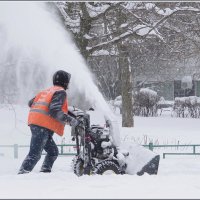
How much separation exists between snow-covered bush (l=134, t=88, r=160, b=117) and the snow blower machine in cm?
2161

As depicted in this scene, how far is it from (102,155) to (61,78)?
4.01 ft

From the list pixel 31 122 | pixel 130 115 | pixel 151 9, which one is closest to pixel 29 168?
pixel 31 122

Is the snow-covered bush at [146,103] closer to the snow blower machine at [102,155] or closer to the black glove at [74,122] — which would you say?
the snow blower machine at [102,155]

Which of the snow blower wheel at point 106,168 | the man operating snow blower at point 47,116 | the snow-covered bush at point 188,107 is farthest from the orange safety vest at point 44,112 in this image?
the snow-covered bush at point 188,107

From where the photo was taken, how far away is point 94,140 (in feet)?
21.1

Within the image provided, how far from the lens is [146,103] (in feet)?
93.6

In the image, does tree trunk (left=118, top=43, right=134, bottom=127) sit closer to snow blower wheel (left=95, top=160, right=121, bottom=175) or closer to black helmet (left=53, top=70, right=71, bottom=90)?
black helmet (left=53, top=70, right=71, bottom=90)

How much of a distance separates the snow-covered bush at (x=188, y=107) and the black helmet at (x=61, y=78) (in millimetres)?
21953

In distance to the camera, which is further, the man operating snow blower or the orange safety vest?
the orange safety vest

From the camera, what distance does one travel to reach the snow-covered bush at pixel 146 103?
28266 millimetres

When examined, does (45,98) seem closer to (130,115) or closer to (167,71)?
(130,115)

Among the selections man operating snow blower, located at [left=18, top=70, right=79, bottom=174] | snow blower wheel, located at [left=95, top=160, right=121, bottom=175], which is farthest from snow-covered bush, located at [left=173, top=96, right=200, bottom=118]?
man operating snow blower, located at [left=18, top=70, right=79, bottom=174]

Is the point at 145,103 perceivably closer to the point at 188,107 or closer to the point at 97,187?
the point at 188,107

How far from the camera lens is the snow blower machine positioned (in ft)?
20.6
